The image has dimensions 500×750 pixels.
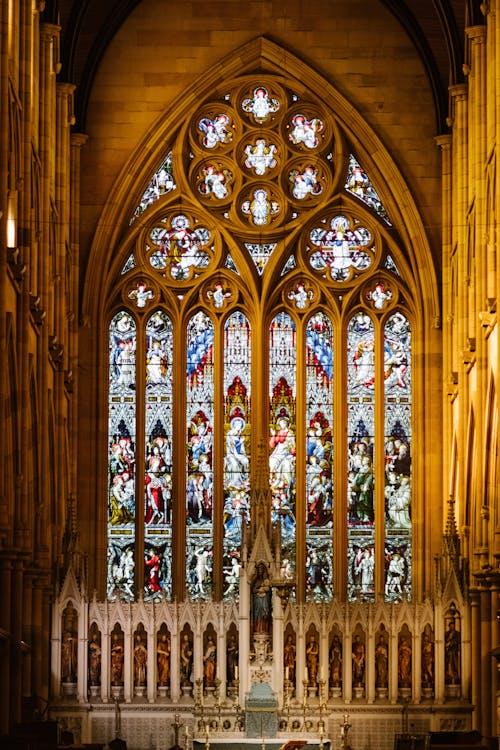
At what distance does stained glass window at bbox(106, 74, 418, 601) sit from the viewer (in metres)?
47.4

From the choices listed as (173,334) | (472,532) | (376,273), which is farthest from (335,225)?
(472,532)

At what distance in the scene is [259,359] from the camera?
48.3 metres

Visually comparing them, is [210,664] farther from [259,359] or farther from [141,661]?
[259,359]

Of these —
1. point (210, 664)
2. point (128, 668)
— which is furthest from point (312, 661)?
point (128, 668)

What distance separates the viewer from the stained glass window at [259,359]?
47438mm

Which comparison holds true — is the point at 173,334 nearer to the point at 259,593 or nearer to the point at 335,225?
the point at 335,225

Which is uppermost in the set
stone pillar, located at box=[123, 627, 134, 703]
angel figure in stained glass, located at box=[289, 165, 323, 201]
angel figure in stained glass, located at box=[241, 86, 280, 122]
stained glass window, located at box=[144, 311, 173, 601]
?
angel figure in stained glass, located at box=[241, 86, 280, 122]

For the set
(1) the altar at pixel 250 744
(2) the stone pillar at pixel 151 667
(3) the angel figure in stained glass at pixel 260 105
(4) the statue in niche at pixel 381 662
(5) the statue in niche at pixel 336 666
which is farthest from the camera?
(3) the angel figure in stained glass at pixel 260 105

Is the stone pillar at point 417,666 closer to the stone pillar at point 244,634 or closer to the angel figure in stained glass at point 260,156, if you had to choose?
the stone pillar at point 244,634

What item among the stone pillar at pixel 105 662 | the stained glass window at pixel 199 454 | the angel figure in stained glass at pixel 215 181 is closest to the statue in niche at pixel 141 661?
the stone pillar at pixel 105 662

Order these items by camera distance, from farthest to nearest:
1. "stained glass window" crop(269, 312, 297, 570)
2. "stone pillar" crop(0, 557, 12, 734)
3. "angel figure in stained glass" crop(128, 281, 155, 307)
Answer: "angel figure in stained glass" crop(128, 281, 155, 307) → "stained glass window" crop(269, 312, 297, 570) → "stone pillar" crop(0, 557, 12, 734)

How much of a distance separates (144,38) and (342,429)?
10.8 m

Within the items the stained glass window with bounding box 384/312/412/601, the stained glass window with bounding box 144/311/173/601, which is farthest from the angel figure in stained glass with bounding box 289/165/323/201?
the stained glass window with bounding box 144/311/173/601

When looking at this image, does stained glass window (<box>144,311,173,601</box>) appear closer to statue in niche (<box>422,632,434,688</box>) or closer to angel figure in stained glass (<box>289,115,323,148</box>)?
angel figure in stained glass (<box>289,115,323,148</box>)
